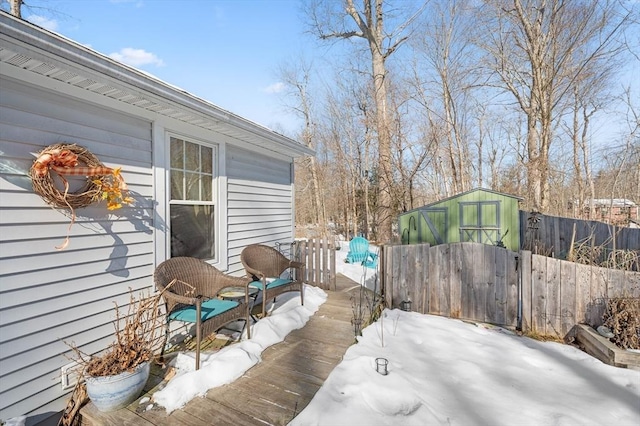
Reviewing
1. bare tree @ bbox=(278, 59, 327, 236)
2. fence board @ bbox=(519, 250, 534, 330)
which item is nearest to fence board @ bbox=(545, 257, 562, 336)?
fence board @ bbox=(519, 250, 534, 330)

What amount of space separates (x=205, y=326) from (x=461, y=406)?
7.24 ft

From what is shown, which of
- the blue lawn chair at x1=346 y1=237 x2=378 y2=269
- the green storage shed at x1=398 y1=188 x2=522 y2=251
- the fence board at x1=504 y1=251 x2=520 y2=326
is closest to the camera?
the fence board at x1=504 y1=251 x2=520 y2=326

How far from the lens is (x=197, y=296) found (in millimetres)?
2691

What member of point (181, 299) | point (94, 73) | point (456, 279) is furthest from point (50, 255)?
point (456, 279)

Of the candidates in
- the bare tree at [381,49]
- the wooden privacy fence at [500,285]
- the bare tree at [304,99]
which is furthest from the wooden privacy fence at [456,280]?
the bare tree at [304,99]

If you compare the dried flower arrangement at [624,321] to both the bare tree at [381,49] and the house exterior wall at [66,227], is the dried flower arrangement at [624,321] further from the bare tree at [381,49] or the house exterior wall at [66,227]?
the bare tree at [381,49]

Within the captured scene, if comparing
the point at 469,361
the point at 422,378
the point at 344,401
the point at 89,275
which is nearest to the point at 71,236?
the point at 89,275

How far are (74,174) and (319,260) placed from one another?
379 cm

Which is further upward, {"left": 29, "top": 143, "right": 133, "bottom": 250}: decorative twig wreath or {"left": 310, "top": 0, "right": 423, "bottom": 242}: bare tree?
{"left": 310, "top": 0, "right": 423, "bottom": 242}: bare tree

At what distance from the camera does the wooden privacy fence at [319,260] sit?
5363 mm

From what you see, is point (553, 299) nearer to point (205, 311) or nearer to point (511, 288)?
point (511, 288)

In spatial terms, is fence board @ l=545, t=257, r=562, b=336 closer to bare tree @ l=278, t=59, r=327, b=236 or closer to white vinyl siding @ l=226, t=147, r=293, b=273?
white vinyl siding @ l=226, t=147, r=293, b=273

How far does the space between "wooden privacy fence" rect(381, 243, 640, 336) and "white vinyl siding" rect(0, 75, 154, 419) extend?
3.43 meters

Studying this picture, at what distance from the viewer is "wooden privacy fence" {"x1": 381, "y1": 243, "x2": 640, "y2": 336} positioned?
135 inches
